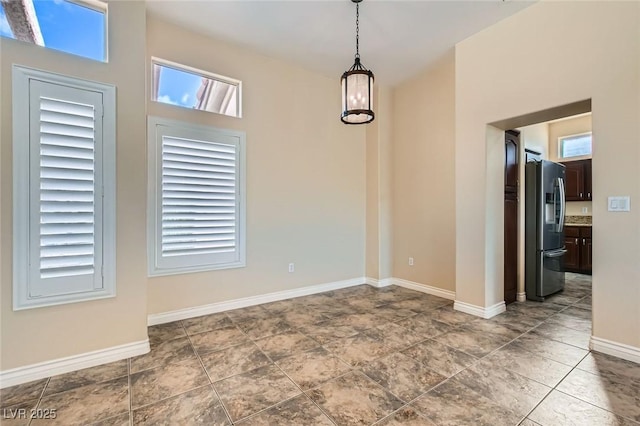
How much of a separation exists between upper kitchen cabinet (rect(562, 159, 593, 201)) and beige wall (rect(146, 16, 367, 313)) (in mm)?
4658

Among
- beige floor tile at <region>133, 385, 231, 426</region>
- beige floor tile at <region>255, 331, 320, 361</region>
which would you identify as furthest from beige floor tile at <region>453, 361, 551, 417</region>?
beige floor tile at <region>133, 385, 231, 426</region>

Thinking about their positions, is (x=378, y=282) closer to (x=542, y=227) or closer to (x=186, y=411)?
(x=542, y=227)

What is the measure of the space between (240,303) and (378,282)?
225 cm

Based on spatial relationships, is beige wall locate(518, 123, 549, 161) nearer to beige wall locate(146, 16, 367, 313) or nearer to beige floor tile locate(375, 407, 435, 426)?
beige wall locate(146, 16, 367, 313)

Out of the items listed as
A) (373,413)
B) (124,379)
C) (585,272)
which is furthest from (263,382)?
(585,272)

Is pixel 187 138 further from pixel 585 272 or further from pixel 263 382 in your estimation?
pixel 585 272

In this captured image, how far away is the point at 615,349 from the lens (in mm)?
2424

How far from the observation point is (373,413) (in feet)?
5.76

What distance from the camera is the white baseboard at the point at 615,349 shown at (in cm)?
234

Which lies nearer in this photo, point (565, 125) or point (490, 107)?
point (490, 107)

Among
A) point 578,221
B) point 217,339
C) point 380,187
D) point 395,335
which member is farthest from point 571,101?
point 578,221

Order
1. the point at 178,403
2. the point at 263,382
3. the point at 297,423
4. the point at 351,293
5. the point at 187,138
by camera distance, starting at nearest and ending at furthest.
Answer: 1. the point at 297,423
2. the point at 178,403
3. the point at 263,382
4. the point at 187,138
5. the point at 351,293

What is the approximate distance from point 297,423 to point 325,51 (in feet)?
13.0

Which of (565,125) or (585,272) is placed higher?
(565,125)
